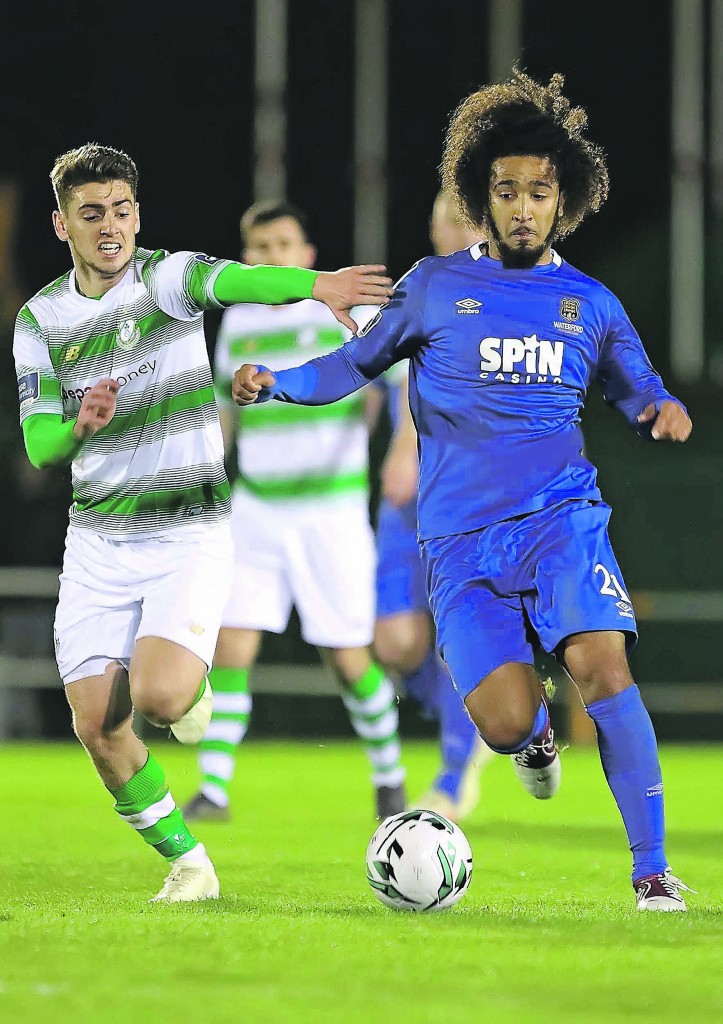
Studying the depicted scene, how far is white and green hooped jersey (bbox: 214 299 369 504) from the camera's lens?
27.2ft

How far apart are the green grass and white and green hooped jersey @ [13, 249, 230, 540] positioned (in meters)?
1.15

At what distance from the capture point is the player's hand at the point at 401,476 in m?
8.12

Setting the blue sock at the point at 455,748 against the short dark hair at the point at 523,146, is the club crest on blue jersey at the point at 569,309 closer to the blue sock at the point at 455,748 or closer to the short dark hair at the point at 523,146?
the short dark hair at the point at 523,146

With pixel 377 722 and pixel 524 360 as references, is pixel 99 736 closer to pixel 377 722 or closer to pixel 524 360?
pixel 524 360

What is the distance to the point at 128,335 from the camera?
228 inches

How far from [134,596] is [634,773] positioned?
155 centimetres

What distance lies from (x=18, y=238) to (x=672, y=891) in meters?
13.1

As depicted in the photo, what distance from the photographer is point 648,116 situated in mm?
18719

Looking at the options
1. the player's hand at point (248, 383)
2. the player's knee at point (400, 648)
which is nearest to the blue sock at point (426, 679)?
the player's knee at point (400, 648)

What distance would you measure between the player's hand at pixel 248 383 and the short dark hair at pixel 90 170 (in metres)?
0.88

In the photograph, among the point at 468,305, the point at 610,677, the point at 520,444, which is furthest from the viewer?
the point at 468,305

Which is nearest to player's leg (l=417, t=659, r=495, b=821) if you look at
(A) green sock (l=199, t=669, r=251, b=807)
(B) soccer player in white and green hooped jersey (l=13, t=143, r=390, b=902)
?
(A) green sock (l=199, t=669, r=251, b=807)

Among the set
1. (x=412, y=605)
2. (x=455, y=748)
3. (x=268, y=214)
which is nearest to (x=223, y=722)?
(x=412, y=605)

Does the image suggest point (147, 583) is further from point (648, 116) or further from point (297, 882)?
point (648, 116)
